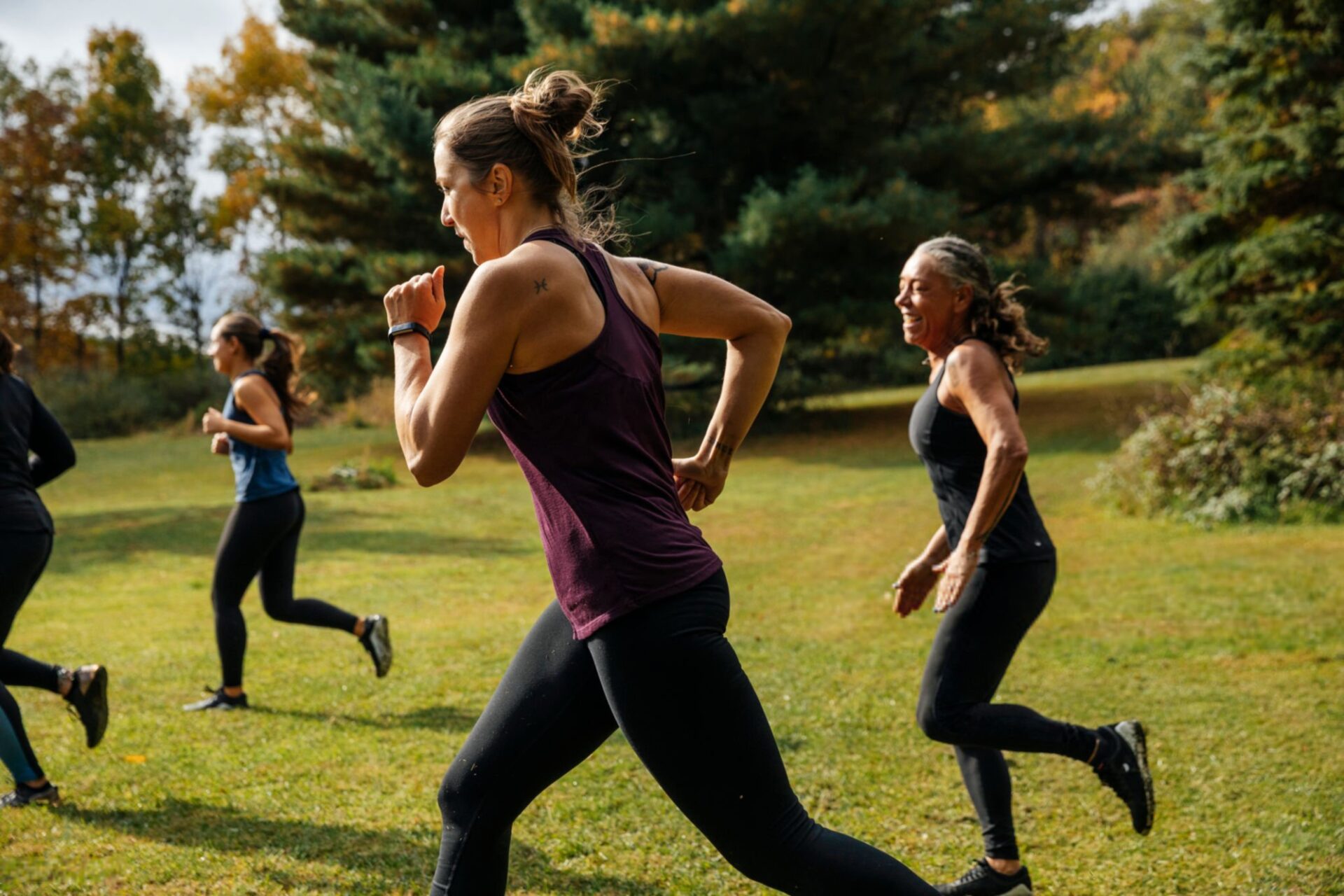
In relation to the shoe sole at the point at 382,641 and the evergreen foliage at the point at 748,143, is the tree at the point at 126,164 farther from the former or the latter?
the shoe sole at the point at 382,641

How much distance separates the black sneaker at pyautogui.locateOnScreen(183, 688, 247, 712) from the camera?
618 cm

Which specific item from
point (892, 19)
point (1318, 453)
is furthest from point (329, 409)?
point (1318, 453)

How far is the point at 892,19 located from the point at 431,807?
761 inches

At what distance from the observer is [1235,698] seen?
603 cm

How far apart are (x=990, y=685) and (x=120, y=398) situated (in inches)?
1324

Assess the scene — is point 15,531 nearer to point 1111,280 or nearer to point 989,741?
point 989,741

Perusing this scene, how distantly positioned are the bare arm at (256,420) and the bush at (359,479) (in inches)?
502

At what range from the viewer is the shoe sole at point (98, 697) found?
16.0 feet

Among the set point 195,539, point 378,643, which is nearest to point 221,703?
point 378,643

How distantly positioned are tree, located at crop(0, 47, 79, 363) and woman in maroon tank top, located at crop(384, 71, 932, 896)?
120 ft

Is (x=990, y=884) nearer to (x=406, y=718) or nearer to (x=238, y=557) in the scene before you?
(x=406, y=718)

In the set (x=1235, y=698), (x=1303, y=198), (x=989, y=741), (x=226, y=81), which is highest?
(x=226, y=81)

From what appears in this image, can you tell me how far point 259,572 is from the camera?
20.2ft

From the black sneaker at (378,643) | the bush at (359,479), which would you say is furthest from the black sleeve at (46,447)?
the bush at (359,479)
